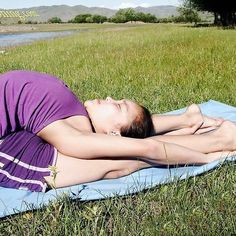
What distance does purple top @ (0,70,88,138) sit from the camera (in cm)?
398

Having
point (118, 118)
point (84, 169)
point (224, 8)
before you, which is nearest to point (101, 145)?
point (84, 169)

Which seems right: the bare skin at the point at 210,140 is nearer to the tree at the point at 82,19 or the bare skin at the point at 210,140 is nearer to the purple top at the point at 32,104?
the purple top at the point at 32,104

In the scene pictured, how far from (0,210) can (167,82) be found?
4995 mm

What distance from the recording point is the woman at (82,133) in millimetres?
3721

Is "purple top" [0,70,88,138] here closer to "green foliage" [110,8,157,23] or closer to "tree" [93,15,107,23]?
"green foliage" [110,8,157,23]

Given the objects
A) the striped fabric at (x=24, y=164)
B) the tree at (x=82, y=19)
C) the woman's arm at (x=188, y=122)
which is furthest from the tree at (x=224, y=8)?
the tree at (x=82, y=19)

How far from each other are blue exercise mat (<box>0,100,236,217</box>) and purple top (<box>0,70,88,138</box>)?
57cm

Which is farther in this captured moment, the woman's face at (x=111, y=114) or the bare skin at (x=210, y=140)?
the bare skin at (x=210, y=140)

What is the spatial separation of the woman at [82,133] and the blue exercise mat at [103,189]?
0.07 m

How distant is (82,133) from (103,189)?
1.50 feet

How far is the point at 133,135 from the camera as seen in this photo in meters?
4.20

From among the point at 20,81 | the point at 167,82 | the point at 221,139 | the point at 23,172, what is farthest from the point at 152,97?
the point at 23,172

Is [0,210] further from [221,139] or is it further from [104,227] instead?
[221,139]

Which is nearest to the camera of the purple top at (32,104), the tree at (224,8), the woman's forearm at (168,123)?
the purple top at (32,104)
